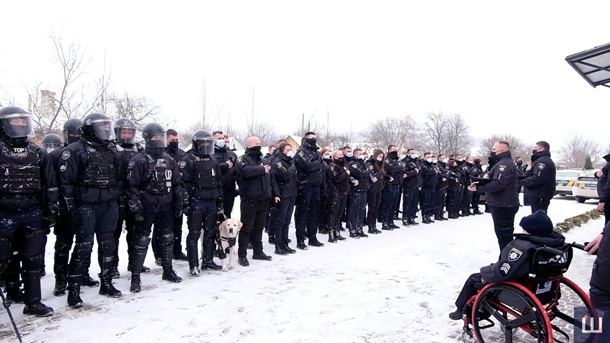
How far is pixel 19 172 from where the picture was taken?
4336 mm

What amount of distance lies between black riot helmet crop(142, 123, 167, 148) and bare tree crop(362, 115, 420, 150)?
4842 centimetres

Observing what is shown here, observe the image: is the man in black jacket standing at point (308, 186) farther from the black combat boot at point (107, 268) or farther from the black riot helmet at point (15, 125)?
the black riot helmet at point (15, 125)

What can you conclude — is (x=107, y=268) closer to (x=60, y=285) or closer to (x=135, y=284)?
(x=135, y=284)

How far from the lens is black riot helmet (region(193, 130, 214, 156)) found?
6.38m

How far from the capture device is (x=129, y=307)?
4.78m

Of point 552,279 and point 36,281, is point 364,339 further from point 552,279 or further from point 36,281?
point 36,281

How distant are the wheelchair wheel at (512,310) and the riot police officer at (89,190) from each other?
14.1ft

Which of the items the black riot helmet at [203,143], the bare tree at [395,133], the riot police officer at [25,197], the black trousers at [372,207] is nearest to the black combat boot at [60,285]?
the riot police officer at [25,197]

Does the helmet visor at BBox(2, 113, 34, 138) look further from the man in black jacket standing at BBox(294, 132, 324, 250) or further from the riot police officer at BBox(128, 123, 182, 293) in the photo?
the man in black jacket standing at BBox(294, 132, 324, 250)

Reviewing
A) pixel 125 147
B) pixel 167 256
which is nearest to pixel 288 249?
pixel 167 256

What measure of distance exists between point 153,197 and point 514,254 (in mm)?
4422

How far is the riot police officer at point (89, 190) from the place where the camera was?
15.4 ft

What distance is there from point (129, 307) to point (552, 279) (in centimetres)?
453

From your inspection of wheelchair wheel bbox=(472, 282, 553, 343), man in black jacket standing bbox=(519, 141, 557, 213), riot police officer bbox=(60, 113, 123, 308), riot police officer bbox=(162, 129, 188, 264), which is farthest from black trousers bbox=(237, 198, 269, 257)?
man in black jacket standing bbox=(519, 141, 557, 213)
